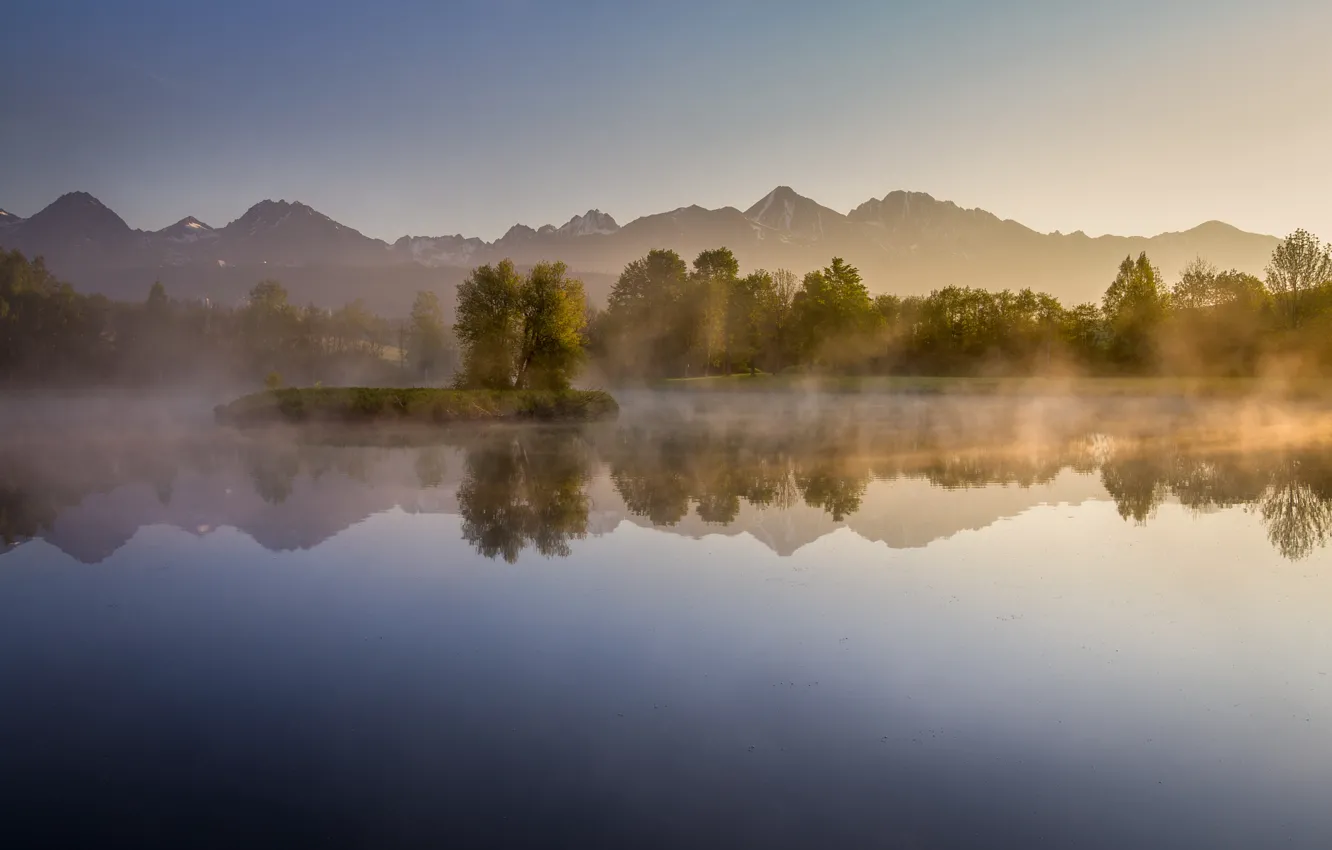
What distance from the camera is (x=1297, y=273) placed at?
2862 inches

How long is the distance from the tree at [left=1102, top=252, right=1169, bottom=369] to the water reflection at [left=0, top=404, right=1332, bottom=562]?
46.6m

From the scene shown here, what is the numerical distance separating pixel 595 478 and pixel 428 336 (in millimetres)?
94550

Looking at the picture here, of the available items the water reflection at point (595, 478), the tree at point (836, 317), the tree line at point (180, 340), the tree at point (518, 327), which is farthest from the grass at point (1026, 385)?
the tree line at point (180, 340)

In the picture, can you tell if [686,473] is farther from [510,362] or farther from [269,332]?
[269,332]

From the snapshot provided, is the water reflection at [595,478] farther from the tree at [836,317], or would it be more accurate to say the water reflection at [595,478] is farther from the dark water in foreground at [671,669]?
the tree at [836,317]

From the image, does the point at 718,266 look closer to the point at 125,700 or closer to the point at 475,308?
the point at 475,308

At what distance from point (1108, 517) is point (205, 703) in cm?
1602

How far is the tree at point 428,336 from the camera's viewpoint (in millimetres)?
110188

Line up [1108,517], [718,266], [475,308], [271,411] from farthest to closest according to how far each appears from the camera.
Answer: [718,266] → [475,308] → [271,411] → [1108,517]

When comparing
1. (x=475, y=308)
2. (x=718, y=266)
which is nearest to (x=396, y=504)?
(x=475, y=308)

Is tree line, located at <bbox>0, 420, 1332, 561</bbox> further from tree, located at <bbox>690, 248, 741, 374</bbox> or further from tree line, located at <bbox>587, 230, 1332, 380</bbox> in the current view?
tree line, located at <bbox>587, 230, 1332, 380</bbox>

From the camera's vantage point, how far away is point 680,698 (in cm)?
752

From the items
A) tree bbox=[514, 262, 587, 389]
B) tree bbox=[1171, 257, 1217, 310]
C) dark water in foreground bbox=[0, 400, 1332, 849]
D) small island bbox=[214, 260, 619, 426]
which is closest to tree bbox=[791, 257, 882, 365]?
tree bbox=[1171, 257, 1217, 310]

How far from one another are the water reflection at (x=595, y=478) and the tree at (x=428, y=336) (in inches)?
2978
